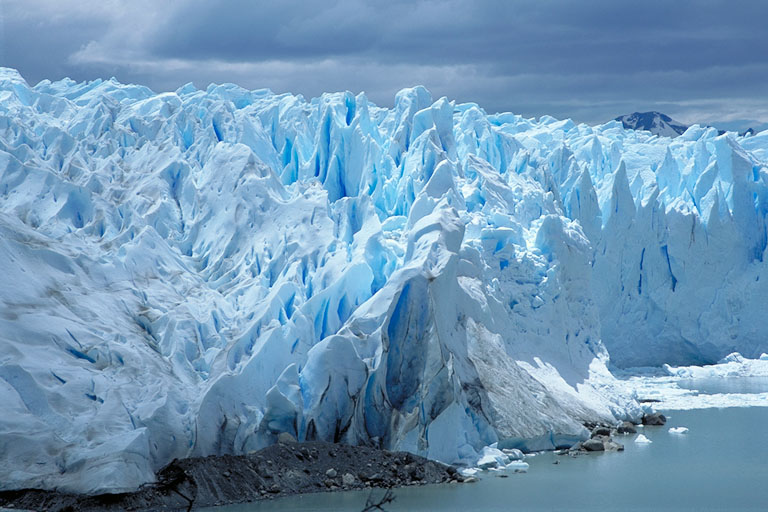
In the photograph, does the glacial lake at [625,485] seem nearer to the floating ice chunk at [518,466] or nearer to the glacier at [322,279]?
the floating ice chunk at [518,466]

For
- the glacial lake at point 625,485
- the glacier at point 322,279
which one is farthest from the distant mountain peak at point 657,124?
the glacial lake at point 625,485

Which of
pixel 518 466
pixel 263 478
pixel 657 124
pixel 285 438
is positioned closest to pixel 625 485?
pixel 518 466

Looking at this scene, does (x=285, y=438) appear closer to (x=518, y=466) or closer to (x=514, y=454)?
(x=518, y=466)

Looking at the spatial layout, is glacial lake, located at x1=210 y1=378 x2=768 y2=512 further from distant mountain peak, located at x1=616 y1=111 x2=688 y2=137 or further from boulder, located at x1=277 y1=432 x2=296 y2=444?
distant mountain peak, located at x1=616 y1=111 x2=688 y2=137

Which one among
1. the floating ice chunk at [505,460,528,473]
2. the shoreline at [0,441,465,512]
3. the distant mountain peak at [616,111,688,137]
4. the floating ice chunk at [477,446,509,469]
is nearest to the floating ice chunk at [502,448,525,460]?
the floating ice chunk at [477,446,509,469]

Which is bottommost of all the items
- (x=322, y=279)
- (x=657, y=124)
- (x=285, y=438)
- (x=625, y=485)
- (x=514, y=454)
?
(x=625, y=485)
